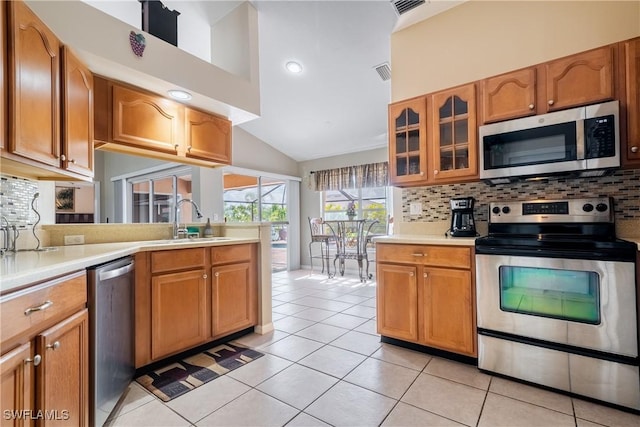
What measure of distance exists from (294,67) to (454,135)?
2.18m

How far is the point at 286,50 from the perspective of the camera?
342 centimetres

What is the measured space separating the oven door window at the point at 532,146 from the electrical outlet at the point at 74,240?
3.07 m

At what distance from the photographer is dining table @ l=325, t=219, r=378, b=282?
16.8 feet

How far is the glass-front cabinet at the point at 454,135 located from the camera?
2.37m

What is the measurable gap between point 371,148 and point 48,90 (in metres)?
4.72

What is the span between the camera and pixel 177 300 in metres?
2.16

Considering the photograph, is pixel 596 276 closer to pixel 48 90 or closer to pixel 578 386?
pixel 578 386

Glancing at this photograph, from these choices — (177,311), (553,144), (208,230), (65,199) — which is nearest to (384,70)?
(553,144)

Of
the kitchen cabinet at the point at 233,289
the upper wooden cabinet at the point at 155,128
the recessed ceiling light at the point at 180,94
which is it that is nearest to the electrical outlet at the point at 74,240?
the upper wooden cabinet at the point at 155,128

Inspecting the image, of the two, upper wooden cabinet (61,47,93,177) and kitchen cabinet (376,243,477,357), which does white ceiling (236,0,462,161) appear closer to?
upper wooden cabinet (61,47,93,177)

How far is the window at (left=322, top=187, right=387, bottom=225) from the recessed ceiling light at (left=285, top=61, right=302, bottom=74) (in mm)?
2702

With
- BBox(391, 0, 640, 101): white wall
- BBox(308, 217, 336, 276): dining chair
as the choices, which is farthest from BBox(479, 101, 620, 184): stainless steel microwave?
BBox(308, 217, 336, 276): dining chair

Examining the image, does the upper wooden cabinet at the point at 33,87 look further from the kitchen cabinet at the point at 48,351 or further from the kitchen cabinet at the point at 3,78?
the kitchen cabinet at the point at 48,351

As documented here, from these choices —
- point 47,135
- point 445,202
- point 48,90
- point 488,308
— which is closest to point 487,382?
point 488,308
